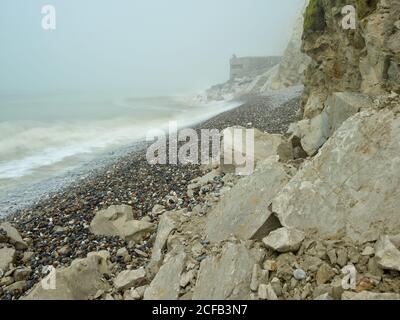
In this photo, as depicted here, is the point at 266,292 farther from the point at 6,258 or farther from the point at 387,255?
the point at 6,258

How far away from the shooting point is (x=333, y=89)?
1358cm

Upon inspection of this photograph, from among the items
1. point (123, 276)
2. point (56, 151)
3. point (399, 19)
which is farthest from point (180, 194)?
point (56, 151)

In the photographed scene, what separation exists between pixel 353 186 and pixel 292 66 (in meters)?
48.2

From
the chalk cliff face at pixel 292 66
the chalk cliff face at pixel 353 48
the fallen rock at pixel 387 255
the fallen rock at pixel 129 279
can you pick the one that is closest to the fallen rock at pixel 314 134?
the chalk cliff face at pixel 353 48

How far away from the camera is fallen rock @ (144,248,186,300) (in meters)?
6.03

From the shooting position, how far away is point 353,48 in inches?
446

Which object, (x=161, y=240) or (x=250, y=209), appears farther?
(x=161, y=240)

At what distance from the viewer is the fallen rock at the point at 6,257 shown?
26.5 ft

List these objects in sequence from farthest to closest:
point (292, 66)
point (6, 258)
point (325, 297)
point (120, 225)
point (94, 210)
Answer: point (292, 66) → point (94, 210) → point (120, 225) → point (6, 258) → point (325, 297)

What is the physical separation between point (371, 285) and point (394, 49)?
5.66m

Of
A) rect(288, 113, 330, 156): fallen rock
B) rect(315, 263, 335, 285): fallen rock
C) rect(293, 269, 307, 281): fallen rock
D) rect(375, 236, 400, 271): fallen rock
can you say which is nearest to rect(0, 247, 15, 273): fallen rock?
rect(293, 269, 307, 281): fallen rock

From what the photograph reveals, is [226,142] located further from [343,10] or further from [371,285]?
[371,285]

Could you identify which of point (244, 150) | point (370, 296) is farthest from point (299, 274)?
point (244, 150)

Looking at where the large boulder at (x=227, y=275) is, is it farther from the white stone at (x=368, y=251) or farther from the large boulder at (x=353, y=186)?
the white stone at (x=368, y=251)
